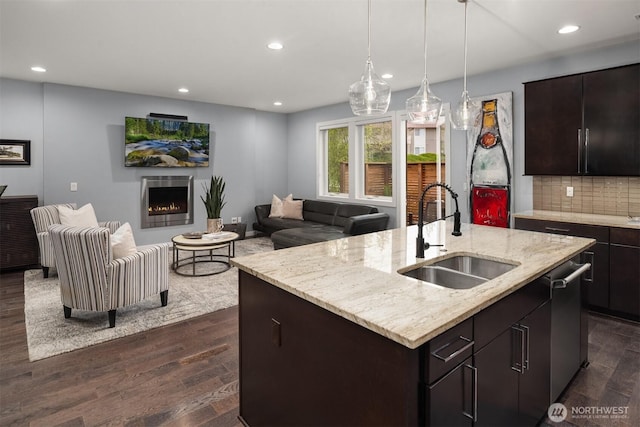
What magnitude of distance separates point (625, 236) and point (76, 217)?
585 centimetres

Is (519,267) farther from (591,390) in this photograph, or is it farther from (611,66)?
(611,66)

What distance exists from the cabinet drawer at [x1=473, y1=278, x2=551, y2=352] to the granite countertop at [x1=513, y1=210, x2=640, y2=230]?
6.64 feet

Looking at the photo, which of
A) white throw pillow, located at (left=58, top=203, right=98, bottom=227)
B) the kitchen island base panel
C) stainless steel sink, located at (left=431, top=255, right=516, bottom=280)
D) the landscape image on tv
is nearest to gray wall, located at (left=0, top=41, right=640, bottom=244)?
the landscape image on tv

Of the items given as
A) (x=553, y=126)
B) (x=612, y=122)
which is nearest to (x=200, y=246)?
(x=553, y=126)

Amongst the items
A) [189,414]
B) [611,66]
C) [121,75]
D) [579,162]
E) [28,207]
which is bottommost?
[189,414]

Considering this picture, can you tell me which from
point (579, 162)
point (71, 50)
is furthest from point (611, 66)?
point (71, 50)

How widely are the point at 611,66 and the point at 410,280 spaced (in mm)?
3751

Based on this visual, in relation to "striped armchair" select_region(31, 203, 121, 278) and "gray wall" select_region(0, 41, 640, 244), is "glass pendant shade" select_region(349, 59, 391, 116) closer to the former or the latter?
"gray wall" select_region(0, 41, 640, 244)

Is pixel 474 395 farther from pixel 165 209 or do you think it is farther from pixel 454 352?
pixel 165 209

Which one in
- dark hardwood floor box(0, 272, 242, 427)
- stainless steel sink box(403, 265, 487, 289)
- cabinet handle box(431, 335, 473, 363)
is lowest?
dark hardwood floor box(0, 272, 242, 427)

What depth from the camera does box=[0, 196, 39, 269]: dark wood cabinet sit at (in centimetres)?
480

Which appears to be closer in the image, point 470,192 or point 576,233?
point 576,233

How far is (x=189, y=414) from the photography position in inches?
83.7

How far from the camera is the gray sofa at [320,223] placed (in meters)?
5.43
